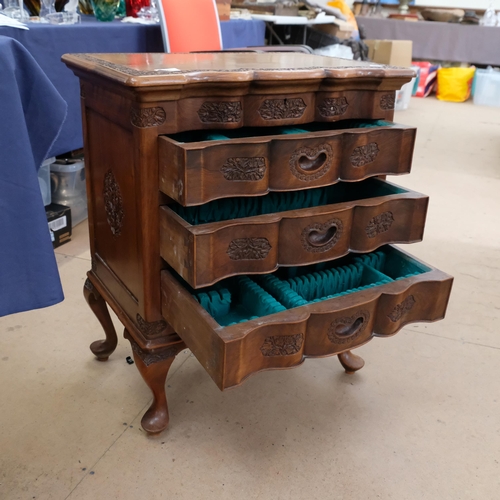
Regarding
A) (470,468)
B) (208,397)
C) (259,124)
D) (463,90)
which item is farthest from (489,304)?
(463,90)

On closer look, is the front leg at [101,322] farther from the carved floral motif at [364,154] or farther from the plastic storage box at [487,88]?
the plastic storage box at [487,88]

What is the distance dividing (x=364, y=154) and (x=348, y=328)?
0.31m

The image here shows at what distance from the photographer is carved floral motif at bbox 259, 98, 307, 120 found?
894 millimetres

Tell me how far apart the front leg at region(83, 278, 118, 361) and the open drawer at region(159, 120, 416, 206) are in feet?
1.53

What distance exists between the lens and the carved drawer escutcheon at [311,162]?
34.4 inches

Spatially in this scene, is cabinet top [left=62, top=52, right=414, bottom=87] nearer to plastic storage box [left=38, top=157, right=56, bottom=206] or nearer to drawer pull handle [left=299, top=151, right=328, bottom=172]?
drawer pull handle [left=299, top=151, right=328, bottom=172]

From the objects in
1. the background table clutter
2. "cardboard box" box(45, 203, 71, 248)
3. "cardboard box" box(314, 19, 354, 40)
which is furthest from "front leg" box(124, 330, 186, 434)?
the background table clutter

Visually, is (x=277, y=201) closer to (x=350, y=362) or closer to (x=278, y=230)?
(x=278, y=230)

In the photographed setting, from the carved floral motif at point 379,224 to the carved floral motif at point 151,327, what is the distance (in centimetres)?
42

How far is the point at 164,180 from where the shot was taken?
833 millimetres

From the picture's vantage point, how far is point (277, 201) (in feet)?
3.46

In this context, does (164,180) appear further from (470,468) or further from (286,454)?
(470,468)

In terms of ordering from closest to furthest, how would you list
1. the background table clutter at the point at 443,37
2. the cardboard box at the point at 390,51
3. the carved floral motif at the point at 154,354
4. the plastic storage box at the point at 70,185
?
the carved floral motif at the point at 154,354, the plastic storage box at the point at 70,185, the cardboard box at the point at 390,51, the background table clutter at the point at 443,37

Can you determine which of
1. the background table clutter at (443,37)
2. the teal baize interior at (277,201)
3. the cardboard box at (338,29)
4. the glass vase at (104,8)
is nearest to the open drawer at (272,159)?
the teal baize interior at (277,201)
